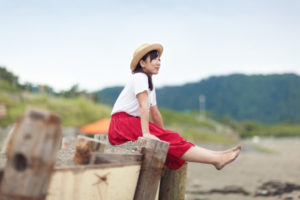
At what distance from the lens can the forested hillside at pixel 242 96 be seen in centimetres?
11131

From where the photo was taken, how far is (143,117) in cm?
321

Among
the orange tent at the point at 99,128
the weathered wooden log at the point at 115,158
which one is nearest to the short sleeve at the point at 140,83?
the weathered wooden log at the point at 115,158

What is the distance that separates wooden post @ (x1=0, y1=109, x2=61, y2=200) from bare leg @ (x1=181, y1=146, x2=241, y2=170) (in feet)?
4.91

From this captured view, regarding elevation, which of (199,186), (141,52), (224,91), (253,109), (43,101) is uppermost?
(224,91)

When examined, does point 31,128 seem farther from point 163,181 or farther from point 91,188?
point 163,181

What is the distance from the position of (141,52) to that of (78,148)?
1525 millimetres

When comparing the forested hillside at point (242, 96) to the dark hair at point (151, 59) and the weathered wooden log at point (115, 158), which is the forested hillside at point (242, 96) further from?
the weathered wooden log at point (115, 158)

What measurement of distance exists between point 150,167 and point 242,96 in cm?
12655

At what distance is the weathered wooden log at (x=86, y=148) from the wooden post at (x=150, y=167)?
466 mm

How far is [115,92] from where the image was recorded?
116562 millimetres

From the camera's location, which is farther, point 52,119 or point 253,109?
point 253,109

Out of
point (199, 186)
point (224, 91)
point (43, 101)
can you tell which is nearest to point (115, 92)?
point (224, 91)

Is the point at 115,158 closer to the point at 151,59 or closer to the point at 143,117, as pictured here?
the point at 143,117

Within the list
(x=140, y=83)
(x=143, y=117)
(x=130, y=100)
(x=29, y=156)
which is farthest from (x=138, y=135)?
(x=29, y=156)
